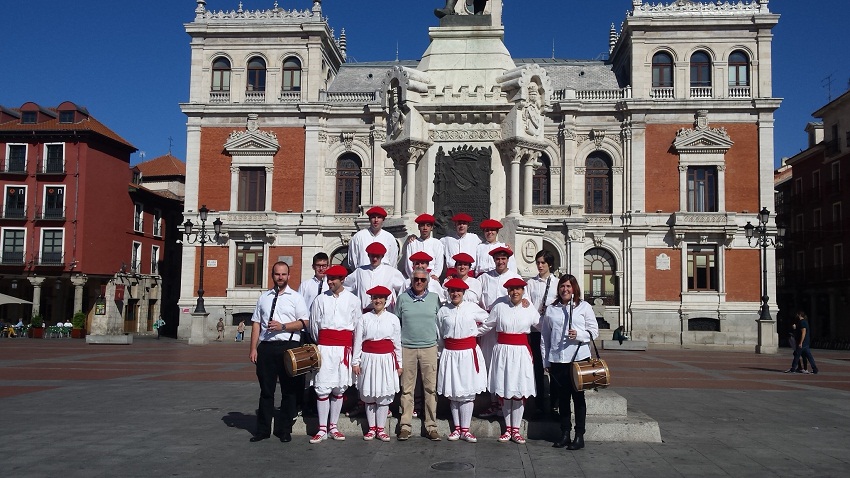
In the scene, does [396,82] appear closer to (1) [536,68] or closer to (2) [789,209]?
(1) [536,68]

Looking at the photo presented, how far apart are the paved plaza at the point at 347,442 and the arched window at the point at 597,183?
26.2 m

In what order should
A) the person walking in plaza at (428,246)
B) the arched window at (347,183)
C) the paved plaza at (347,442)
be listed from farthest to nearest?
the arched window at (347,183), the person walking in plaza at (428,246), the paved plaza at (347,442)

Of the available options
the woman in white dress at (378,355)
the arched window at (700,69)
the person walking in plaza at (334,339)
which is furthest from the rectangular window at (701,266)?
the person walking in plaza at (334,339)

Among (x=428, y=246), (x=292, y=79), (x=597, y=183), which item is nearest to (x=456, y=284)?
(x=428, y=246)

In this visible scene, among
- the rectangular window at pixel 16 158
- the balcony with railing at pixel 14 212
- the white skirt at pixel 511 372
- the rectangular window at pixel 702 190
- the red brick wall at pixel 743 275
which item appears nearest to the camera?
the white skirt at pixel 511 372

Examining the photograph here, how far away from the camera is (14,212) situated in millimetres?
46125

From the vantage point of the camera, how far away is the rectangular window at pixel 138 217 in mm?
50500

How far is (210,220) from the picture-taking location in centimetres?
4250

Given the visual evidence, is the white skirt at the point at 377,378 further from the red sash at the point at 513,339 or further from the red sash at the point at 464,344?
the red sash at the point at 513,339

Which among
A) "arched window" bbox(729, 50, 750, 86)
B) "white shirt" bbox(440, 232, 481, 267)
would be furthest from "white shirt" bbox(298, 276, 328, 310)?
"arched window" bbox(729, 50, 750, 86)

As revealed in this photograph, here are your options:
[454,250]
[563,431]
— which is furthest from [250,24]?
[563,431]

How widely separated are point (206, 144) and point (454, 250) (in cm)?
3513

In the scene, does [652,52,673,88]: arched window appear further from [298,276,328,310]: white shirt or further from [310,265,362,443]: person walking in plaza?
[310,265,362,443]: person walking in plaza

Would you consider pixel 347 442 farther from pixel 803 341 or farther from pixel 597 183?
pixel 597 183
